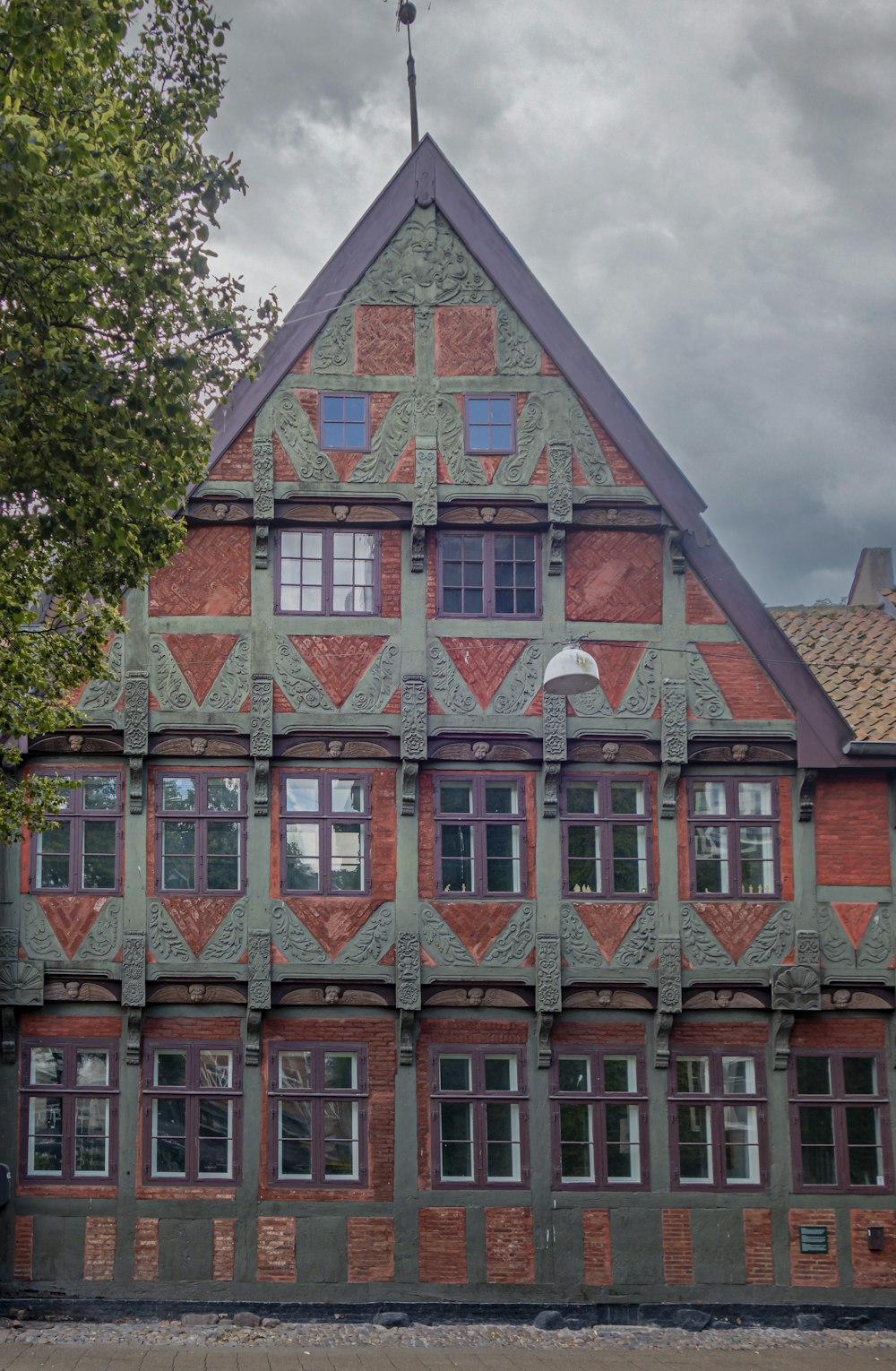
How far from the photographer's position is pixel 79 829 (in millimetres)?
17641

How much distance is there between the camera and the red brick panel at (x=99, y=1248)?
16891 mm

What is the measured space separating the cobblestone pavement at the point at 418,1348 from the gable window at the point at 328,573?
8.55m

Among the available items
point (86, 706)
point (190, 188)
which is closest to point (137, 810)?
point (86, 706)

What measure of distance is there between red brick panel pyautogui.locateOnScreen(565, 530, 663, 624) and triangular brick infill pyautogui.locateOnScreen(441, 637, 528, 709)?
899 millimetres

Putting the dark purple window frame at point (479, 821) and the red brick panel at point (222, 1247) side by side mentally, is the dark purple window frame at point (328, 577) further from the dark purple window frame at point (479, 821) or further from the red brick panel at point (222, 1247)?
the red brick panel at point (222, 1247)

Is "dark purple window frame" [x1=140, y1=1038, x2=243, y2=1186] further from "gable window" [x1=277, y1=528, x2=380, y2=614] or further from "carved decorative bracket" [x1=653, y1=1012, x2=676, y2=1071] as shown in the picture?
"gable window" [x1=277, y1=528, x2=380, y2=614]

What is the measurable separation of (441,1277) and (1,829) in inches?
309

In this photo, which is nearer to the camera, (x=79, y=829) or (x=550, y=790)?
(x=79, y=829)

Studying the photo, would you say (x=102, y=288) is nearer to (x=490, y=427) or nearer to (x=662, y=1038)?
(x=490, y=427)

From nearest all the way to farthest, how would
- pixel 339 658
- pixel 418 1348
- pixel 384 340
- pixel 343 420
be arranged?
pixel 418 1348, pixel 339 658, pixel 343 420, pixel 384 340

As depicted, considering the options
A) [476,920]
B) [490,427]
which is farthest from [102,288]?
[476,920]

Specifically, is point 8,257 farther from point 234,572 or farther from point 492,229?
point 492,229

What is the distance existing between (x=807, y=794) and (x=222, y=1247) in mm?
9034

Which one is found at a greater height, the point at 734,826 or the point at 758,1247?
the point at 734,826
